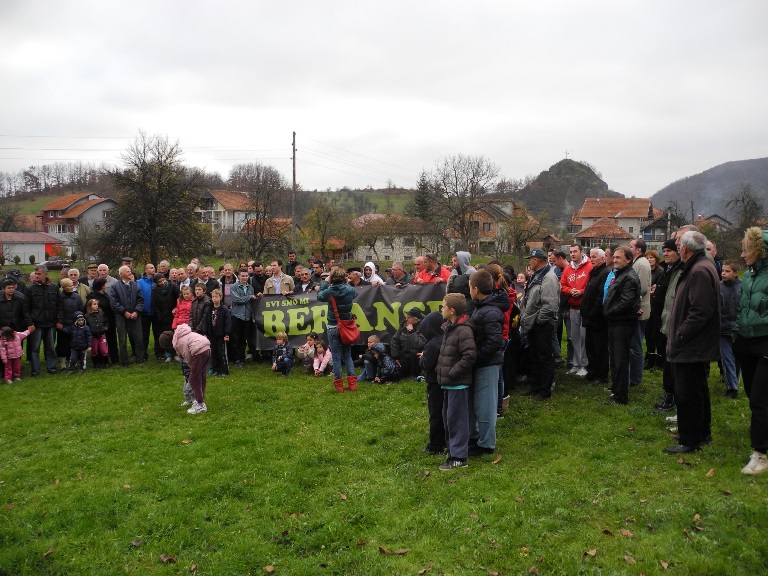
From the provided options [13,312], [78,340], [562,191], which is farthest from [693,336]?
[562,191]

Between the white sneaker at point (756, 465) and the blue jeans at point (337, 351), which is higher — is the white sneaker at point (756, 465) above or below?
below

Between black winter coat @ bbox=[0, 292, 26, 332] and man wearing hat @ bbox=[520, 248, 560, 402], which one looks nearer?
man wearing hat @ bbox=[520, 248, 560, 402]

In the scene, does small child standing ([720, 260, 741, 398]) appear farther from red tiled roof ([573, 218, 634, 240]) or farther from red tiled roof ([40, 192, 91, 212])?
red tiled roof ([40, 192, 91, 212])

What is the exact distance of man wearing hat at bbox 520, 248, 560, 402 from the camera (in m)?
8.97

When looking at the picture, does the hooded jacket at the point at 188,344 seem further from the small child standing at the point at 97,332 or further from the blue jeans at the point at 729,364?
the blue jeans at the point at 729,364

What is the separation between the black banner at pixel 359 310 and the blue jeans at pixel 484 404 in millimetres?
5139

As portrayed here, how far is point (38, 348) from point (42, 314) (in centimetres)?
87

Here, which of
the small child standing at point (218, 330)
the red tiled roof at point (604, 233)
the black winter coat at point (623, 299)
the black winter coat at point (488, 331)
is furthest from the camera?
the red tiled roof at point (604, 233)

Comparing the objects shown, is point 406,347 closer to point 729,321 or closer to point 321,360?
point 321,360

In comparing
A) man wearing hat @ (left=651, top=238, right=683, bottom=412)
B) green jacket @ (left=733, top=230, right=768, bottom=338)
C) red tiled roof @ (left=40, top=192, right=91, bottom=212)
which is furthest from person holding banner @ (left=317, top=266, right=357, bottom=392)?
red tiled roof @ (left=40, top=192, right=91, bottom=212)

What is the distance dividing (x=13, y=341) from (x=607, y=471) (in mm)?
12317

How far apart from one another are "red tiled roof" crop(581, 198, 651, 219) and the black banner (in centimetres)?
9255

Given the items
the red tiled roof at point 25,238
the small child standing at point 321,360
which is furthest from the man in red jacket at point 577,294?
the red tiled roof at point 25,238

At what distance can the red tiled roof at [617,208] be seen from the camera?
96.5 m
